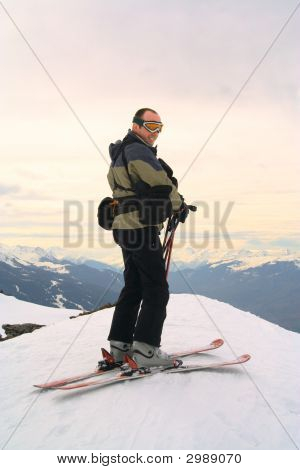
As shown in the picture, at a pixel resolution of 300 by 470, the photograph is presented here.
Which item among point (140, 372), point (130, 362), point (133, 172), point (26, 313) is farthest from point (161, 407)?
point (26, 313)

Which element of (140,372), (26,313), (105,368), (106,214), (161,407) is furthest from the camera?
(26,313)

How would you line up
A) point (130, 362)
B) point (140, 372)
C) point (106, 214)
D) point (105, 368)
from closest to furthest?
point (140, 372) < point (130, 362) < point (105, 368) < point (106, 214)

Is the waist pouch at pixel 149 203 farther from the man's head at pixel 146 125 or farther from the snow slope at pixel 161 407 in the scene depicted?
the snow slope at pixel 161 407

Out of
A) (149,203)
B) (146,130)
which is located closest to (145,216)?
(149,203)

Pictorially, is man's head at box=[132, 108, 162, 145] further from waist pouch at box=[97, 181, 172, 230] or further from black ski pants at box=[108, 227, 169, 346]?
black ski pants at box=[108, 227, 169, 346]

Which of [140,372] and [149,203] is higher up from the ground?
[149,203]

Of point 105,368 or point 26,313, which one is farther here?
point 26,313

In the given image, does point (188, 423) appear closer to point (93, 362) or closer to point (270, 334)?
point (93, 362)

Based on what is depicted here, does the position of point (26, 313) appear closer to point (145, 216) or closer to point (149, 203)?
point (145, 216)

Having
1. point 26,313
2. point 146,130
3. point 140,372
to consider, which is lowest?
point 26,313

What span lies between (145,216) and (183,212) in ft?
3.00

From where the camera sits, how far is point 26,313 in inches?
1300

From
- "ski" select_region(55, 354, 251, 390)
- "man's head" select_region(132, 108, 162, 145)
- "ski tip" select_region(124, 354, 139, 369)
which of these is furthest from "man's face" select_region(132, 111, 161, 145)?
"ski" select_region(55, 354, 251, 390)
